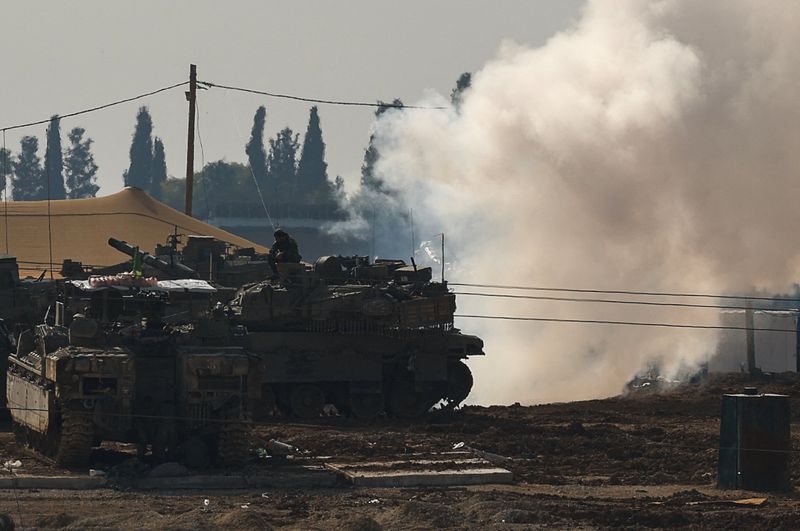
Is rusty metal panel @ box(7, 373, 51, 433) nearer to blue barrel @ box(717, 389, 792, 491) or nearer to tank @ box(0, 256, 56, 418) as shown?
tank @ box(0, 256, 56, 418)

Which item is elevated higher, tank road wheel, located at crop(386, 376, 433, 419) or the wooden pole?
the wooden pole

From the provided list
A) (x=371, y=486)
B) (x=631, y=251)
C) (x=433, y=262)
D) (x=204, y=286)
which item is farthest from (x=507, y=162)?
(x=433, y=262)

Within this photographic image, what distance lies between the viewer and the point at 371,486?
25312 mm

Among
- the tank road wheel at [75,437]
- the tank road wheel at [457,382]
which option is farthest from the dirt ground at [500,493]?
the tank road wheel at [457,382]

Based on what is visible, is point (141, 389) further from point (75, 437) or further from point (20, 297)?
point (20, 297)

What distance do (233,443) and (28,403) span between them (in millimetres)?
3642

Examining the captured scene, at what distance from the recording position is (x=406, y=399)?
3962 centimetres

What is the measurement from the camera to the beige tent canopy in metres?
79.6

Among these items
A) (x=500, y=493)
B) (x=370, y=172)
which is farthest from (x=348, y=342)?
(x=370, y=172)

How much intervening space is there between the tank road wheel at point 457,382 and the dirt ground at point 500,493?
3017 millimetres

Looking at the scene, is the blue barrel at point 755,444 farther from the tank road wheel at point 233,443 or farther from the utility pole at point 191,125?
the utility pole at point 191,125

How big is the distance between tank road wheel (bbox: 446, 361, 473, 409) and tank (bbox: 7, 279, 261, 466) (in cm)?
1256

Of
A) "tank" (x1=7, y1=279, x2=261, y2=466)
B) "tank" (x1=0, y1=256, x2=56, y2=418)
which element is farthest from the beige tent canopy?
"tank" (x1=7, y1=279, x2=261, y2=466)

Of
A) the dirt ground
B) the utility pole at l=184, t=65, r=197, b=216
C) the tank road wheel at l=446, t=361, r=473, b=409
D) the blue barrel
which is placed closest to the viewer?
the dirt ground
